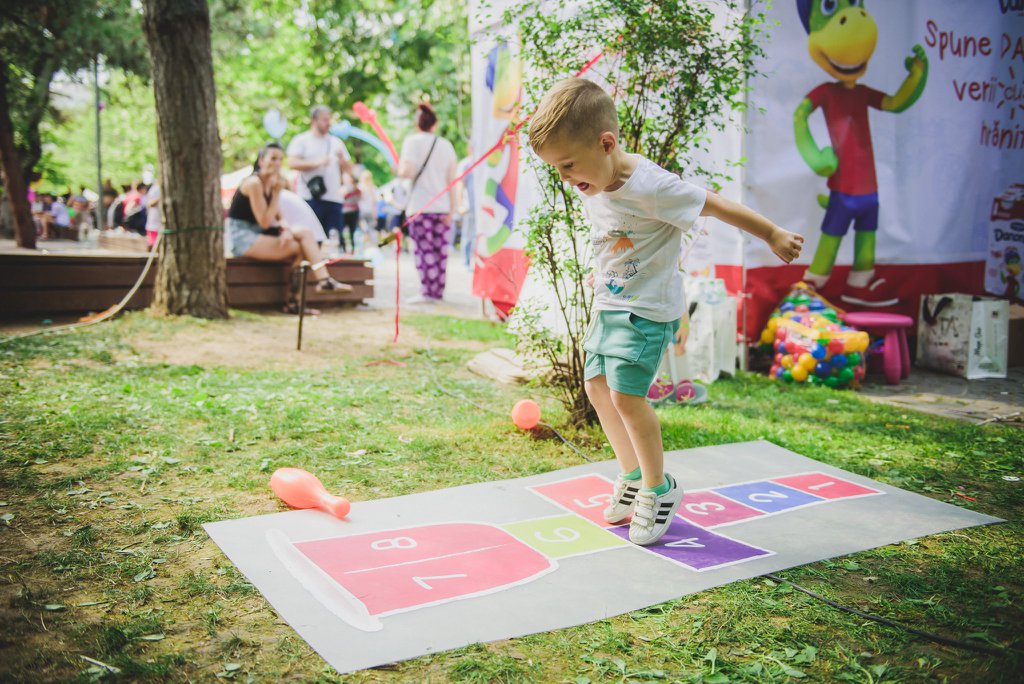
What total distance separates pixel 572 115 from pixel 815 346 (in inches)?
143

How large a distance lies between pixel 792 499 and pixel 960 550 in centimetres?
68

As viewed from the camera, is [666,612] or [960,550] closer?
[666,612]

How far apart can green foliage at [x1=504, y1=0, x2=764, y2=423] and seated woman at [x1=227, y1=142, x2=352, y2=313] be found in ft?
14.1

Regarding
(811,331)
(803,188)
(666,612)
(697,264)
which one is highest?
(803,188)

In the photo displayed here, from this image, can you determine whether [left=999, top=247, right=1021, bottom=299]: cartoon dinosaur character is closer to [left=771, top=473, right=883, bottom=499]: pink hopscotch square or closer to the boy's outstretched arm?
[left=771, top=473, right=883, bottom=499]: pink hopscotch square

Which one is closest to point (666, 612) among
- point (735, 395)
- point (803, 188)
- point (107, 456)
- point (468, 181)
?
point (107, 456)

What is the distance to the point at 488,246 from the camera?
8180 mm

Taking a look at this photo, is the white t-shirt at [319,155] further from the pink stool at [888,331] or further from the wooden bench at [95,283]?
the pink stool at [888,331]

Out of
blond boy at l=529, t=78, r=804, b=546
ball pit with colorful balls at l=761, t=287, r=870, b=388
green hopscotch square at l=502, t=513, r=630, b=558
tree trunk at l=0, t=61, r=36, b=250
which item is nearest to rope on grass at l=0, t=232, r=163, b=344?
green hopscotch square at l=502, t=513, r=630, b=558

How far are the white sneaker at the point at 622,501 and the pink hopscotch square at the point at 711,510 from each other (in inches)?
10.3

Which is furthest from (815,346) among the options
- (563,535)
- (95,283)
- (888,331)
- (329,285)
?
(95,283)

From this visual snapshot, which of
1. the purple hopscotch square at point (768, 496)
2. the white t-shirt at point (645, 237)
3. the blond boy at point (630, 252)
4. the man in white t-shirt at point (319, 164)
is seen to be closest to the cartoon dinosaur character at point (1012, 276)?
the purple hopscotch square at point (768, 496)

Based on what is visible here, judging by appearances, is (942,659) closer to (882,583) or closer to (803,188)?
(882,583)

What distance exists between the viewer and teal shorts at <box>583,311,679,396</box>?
9.11ft
